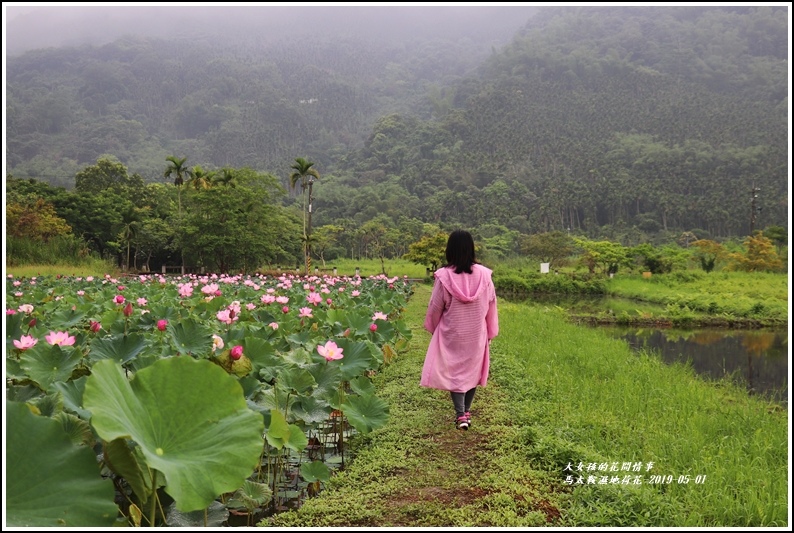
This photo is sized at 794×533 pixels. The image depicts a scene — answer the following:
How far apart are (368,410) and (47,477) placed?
1.69 metres

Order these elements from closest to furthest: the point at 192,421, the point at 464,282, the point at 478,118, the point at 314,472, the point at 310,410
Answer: the point at 192,421
the point at 314,472
the point at 310,410
the point at 464,282
the point at 478,118

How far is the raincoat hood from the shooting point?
3.16m

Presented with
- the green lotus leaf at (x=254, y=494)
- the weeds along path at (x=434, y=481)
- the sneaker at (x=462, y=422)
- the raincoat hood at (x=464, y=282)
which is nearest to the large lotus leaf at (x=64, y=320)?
the weeds along path at (x=434, y=481)

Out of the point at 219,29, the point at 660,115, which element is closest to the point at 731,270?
the point at 660,115

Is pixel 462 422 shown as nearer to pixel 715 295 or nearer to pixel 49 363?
pixel 49 363

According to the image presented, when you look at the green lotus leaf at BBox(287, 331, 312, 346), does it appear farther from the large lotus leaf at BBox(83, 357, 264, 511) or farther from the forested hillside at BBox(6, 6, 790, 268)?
the forested hillside at BBox(6, 6, 790, 268)

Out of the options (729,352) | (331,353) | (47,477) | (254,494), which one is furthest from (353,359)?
(729,352)

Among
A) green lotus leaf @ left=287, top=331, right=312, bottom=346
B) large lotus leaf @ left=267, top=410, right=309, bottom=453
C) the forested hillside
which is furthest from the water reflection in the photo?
the forested hillside

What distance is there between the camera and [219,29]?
171 meters

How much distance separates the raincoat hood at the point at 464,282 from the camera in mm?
3164

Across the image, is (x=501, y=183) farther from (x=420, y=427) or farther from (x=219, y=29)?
(x=219, y=29)

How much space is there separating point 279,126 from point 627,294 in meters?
81.3

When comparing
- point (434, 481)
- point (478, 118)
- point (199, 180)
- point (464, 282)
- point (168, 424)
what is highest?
point (478, 118)

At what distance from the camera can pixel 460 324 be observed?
3.19 m
